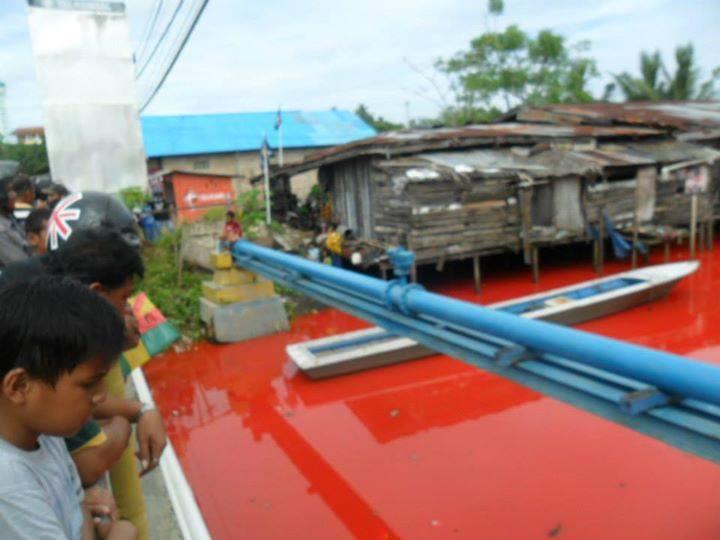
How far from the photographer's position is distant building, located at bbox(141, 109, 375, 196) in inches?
957

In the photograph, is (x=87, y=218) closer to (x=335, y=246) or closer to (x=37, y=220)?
(x=37, y=220)

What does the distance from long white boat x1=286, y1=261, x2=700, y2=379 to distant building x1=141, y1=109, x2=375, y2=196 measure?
54.1 feet

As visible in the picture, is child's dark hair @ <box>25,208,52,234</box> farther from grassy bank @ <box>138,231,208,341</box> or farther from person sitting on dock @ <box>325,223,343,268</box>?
person sitting on dock @ <box>325,223,343,268</box>

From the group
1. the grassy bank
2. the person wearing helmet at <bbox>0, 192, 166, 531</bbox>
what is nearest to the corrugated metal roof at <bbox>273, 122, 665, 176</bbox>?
the grassy bank

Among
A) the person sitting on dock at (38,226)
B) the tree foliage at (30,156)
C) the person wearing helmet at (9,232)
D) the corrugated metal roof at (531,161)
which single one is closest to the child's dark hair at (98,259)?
the person sitting on dock at (38,226)

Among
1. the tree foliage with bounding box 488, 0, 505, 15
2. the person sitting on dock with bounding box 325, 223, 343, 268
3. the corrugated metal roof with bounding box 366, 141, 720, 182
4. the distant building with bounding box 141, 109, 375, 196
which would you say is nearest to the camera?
the corrugated metal roof with bounding box 366, 141, 720, 182

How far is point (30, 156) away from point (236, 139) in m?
13.9

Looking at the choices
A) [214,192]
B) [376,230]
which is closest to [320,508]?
[376,230]

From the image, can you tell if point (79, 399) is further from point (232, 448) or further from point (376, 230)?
point (376, 230)

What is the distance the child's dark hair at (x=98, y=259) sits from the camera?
196cm

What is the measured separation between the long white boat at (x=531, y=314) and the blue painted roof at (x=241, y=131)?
18.4 meters

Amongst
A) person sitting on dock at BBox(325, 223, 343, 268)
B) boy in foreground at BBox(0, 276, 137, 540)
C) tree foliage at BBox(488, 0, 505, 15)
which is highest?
tree foliage at BBox(488, 0, 505, 15)

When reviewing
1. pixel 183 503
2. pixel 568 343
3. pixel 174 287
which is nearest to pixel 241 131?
pixel 174 287

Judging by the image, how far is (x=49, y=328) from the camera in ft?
3.92
